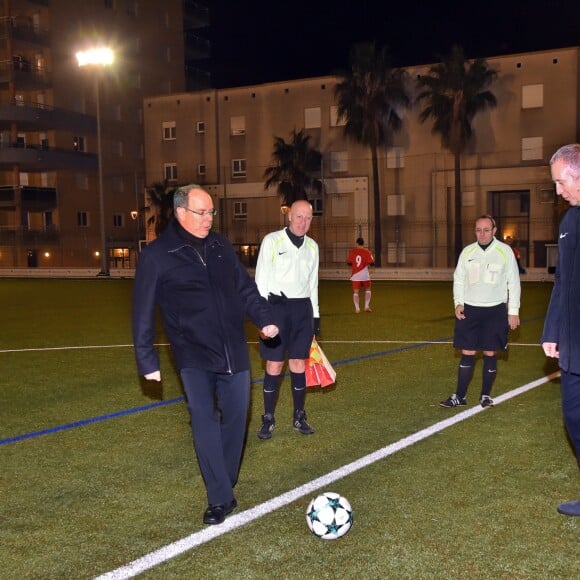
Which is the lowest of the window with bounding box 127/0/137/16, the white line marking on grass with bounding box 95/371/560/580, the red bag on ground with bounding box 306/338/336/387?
the white line marking on grass with bounding box 95/371/560/580

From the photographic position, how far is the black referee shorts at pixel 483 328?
287 inches

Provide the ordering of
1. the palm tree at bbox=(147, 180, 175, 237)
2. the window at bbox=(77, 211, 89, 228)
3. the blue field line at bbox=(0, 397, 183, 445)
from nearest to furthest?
1. the blue field line at bbox=(0, 397, 183, 445)
2. the palm tree at bbox=(147, 180, 175, 237)
3. the window at bbox=(77, 211, 89, 228)

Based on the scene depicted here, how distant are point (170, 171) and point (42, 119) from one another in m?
9.81

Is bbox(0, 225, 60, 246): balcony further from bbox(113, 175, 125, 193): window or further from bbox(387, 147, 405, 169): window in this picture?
bbox(387, 147, 405, 169): window

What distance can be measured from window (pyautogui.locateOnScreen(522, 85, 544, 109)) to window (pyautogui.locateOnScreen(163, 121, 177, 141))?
83.0ft

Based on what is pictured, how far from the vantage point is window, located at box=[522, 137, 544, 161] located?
138ft

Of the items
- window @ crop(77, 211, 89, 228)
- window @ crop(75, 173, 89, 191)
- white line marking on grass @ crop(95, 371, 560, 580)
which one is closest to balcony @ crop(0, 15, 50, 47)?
window @ crop(75, 173, 89, 191)

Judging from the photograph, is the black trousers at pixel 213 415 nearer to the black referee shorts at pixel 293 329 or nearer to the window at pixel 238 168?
the black referee shorts at pixel 293 329

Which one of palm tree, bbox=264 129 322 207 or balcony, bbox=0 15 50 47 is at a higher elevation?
balcony, bbox=0 15 50 47

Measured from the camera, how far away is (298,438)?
21.2ft

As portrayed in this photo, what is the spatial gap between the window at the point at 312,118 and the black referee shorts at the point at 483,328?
138 ft

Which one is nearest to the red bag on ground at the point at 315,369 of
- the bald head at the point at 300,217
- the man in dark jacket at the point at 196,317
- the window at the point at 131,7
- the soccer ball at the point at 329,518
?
the bald head at the point at 300,217

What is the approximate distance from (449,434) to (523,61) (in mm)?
40766

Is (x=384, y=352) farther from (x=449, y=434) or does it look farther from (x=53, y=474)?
(x=53, y=474)
